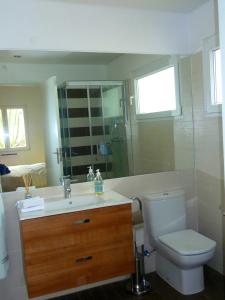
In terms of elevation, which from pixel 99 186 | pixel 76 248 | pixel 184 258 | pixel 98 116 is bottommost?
pixel 184 258

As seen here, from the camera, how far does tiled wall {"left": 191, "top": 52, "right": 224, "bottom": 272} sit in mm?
2668

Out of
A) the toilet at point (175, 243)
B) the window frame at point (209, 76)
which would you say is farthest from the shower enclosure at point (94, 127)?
the window frame at point (209, 76)

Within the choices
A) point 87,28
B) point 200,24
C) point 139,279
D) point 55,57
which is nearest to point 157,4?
point 200,24

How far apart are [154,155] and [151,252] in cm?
92

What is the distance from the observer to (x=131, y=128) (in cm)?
286

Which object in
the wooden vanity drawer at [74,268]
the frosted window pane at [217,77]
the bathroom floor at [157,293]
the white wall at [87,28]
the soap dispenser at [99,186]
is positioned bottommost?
the bathroom floor at [157,293]

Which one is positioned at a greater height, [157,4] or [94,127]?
[157,4]

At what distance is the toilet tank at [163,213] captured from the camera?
8.80 ft

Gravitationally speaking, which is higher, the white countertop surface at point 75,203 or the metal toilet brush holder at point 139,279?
the white countertop surface at point 75,203

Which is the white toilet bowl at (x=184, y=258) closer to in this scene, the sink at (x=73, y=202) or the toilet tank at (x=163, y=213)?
the toilet tank at (x=163, y=213)

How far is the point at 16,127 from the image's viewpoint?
242 centimetres

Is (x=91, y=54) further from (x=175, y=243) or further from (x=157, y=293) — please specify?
(x=157, y=293)

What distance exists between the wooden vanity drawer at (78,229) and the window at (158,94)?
1085 millimetres

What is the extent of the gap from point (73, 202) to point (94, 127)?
2.28ft
